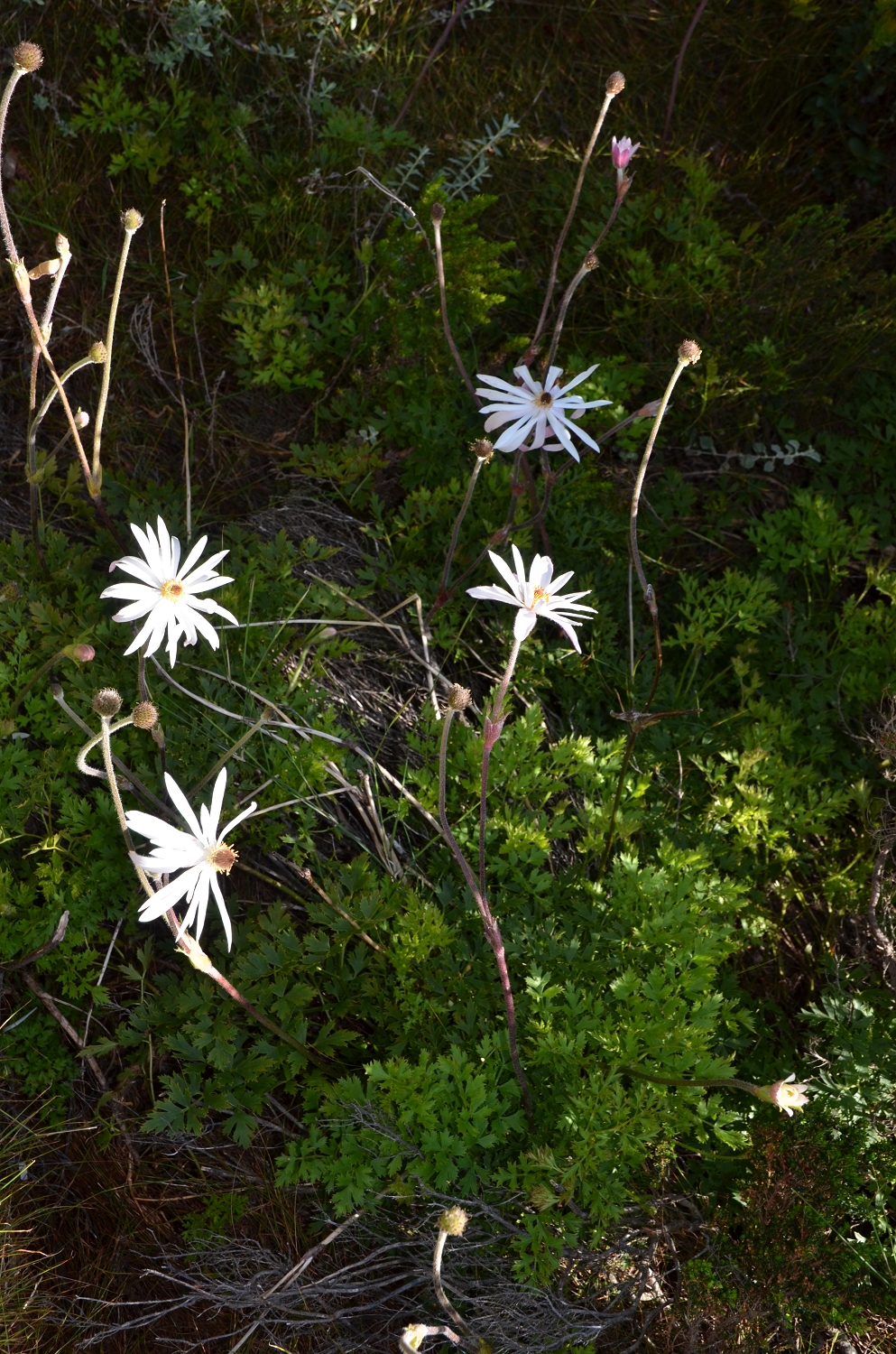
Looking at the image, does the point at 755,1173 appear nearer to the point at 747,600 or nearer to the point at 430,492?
the point at 747,600

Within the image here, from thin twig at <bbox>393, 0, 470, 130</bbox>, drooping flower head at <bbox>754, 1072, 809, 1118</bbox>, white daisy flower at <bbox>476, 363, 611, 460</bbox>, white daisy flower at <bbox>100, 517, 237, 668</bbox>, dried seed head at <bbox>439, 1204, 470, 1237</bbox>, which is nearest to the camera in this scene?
dried seed head at <bbox>439, 1204, 470, 1237</bbox>

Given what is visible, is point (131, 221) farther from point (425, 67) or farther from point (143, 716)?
point (425, 67)

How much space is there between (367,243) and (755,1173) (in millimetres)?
2918

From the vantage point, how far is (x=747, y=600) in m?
3.27

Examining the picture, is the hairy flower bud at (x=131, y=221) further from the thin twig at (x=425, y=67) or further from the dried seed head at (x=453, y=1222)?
the dried seed head at (x=453, y=1222)

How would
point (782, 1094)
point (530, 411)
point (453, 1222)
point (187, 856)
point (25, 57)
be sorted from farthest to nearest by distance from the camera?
1. point (530, 411)
2. point (25, 57)
3. point (187, 856)
4. point (782, 1094)
5. point (453, 1222)

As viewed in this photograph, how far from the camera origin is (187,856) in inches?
72.7

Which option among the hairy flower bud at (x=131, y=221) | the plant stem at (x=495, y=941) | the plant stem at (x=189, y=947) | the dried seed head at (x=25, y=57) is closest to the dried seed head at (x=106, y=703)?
the plant stem at (x=189, y=947)

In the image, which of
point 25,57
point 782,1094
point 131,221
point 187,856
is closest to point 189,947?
point 187,856

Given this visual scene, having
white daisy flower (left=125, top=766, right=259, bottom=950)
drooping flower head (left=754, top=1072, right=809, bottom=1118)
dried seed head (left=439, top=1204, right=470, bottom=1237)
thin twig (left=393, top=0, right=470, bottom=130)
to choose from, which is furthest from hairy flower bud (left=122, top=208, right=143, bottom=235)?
drooping flower head (left=754, top=1072, right=809, bottom=1118)

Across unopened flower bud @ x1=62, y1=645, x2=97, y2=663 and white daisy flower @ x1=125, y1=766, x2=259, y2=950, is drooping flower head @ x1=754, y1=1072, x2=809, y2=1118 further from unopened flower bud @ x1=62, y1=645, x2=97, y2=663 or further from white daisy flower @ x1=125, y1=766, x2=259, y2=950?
unopened flower bud @ x1=62, y1=645, x2=97, y2=663

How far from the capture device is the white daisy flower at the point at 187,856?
1.75 metres

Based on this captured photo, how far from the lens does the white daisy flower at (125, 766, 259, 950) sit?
1746 millimetres

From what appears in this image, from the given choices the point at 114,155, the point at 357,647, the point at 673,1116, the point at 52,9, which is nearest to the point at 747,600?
the point at 357,647
